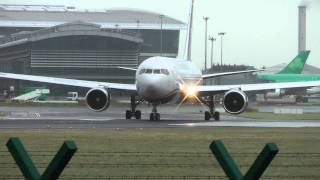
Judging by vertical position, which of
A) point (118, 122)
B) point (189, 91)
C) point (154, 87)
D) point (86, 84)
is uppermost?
point (154, 87)

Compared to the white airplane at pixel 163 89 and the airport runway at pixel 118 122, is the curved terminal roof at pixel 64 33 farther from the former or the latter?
the airport runway at pixel 118 122

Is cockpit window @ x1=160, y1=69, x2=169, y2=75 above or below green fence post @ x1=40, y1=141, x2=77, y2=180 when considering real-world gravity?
below

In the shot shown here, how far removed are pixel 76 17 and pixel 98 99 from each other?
449 ft

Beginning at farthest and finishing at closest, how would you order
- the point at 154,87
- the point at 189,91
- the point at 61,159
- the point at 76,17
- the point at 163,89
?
the point at 76,17, the point at 189,91, the point at 163,89, the point at 154,87, the point at 61,159

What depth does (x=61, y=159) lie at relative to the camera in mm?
8969

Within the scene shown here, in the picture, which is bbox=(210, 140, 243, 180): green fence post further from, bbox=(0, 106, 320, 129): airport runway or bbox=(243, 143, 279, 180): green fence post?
bbox=(0, 106, 320, 129): airport runway

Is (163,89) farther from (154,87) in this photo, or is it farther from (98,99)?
(98,99)

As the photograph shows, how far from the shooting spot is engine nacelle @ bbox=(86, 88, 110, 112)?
4788cm

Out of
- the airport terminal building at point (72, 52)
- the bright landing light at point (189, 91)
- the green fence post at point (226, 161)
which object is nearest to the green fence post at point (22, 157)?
the green fence post at point (226, 161)

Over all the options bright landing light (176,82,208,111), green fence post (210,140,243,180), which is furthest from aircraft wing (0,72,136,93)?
green fence post (210,140,243,180)

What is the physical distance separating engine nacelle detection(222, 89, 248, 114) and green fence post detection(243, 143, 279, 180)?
120 ft

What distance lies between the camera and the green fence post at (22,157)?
29.5ft

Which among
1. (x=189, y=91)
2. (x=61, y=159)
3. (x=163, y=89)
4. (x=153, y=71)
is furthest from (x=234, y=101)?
(x=61, y=159)

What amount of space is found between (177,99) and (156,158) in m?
31.5
